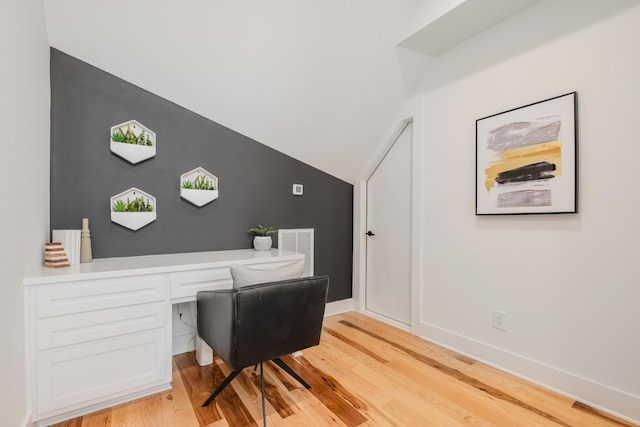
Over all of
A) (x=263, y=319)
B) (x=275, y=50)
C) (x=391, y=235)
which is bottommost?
(x=263, y=319)

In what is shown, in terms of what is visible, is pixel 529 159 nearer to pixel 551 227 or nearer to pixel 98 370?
pixel 551 227

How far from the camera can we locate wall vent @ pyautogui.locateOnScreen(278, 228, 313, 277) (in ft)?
9.98

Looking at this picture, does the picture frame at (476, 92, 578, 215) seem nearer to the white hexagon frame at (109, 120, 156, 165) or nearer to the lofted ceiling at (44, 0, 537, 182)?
the lofted ceiling at (44, 0, 537, 182)

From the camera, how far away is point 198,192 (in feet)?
8.18

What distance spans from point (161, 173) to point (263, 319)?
1518 millimetres

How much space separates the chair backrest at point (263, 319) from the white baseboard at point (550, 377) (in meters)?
1.34

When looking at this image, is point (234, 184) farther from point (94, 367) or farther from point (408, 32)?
point (408, 32)

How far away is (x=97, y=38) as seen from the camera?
6.37 feet

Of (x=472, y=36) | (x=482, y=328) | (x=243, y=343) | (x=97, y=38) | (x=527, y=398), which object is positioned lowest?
(x=527, y=398)

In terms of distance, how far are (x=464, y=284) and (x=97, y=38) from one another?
3113mm

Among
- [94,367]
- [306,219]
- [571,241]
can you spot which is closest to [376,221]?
[306,219]

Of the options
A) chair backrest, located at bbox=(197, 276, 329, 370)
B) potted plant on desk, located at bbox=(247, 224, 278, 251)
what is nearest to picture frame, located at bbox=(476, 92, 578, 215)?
chair backrest, located at bbox=(197, 276, 329, 370)

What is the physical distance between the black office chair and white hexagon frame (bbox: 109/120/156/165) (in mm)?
1199

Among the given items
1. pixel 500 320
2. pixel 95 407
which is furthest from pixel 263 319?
pixel 500 320
